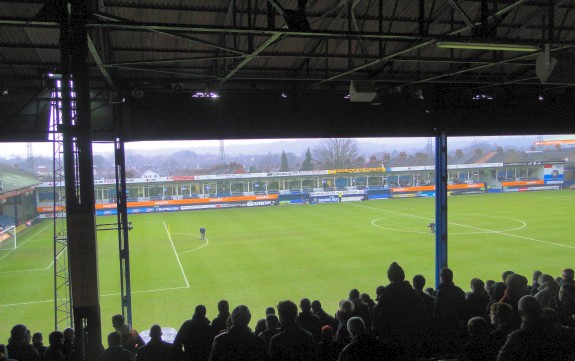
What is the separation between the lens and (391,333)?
14.2 ft

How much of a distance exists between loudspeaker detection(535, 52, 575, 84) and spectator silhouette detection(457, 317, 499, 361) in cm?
474

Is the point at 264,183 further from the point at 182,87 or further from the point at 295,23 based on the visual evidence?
the point at 295,23

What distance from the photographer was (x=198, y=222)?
3550 cm

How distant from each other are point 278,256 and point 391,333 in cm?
1918

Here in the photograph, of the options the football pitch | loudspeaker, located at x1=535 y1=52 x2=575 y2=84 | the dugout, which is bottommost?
the football pitch

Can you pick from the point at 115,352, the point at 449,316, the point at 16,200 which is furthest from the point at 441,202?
the point at 16,200

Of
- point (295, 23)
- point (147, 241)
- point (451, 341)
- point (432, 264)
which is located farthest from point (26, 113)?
point (147, 241)

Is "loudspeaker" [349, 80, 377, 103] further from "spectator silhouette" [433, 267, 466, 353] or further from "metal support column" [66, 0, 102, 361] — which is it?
"metal support column" [66, 0, 102, 361]

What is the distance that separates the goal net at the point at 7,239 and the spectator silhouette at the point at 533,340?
28.6 m

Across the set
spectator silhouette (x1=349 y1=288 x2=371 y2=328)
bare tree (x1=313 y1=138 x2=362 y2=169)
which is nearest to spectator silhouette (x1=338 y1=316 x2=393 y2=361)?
spectator silhouette (x1=349 y1=288 x2=371 y2=328)

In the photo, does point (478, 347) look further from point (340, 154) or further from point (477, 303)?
point (340, 154)

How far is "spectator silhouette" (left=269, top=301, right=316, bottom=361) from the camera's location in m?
3.71

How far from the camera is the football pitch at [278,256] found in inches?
648

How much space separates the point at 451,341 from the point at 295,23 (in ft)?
13.1
